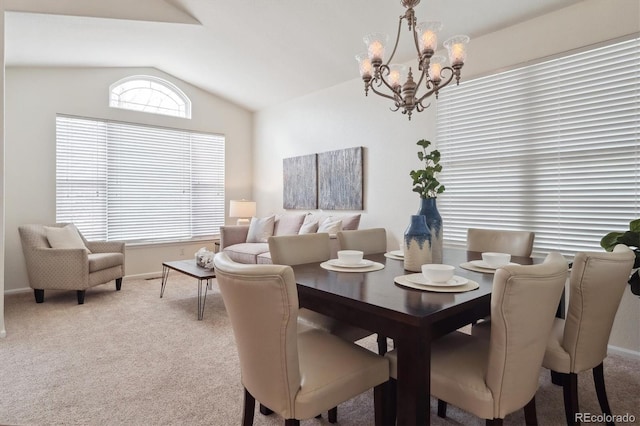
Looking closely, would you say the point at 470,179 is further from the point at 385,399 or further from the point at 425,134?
the point at 385,399

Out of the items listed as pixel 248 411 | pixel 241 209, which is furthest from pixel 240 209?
pixel 248 411

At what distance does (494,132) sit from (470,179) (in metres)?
0.49

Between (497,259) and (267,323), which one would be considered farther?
(497,259)

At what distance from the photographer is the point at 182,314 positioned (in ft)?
11.8

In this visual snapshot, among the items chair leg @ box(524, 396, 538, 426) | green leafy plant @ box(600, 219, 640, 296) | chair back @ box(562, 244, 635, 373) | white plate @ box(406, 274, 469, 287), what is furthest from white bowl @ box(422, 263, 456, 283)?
green leafy plant @ box(600, 219, 640, 296)

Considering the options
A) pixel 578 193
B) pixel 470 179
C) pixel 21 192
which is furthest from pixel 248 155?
pixel 578 193

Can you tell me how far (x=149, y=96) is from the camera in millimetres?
5430

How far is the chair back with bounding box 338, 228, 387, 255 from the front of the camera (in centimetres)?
260

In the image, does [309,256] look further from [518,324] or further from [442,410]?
[518,324]

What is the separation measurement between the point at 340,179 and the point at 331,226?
0.73 metres

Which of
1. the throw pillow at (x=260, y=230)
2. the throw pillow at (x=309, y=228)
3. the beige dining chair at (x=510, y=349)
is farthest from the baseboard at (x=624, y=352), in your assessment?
the throw pillow at (x=260, y=230)

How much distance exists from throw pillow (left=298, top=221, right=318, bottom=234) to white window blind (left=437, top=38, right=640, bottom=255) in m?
1.58

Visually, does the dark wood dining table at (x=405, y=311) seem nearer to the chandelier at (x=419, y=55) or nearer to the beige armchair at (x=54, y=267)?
the chandelier at (x=419, y=55)

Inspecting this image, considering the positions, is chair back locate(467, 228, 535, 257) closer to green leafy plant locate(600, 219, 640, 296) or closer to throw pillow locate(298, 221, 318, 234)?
green leafy plant locate(600, 219, 640, 296)
